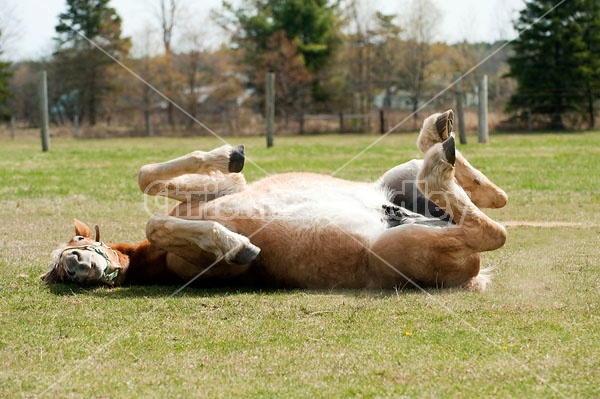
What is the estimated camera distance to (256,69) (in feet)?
155

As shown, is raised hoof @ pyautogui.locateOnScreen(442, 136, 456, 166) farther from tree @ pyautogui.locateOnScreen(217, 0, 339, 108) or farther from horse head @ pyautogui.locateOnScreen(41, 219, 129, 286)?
tree @ pyautogui.locateOnScreen(217, 0, 339, 108)

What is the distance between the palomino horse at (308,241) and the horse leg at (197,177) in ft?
0.50

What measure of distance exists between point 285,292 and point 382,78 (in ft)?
149

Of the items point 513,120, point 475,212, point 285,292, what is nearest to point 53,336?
point 285,292

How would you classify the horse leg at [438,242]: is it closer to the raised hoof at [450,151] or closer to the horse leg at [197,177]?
the raised hoof at [450,151]

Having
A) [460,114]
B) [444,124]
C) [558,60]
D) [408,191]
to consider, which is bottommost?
[408,191]

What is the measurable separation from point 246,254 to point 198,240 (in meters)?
0.36

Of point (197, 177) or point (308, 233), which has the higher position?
point (197, 177)

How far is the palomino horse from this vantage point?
182 inches

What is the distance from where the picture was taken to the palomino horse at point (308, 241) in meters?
4.63

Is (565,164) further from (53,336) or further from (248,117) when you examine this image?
(248,117)

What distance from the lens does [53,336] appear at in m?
3.87

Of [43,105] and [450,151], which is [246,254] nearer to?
[450,151]

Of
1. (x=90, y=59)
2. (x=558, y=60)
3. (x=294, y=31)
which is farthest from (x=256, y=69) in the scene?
(x=558, y=60)
